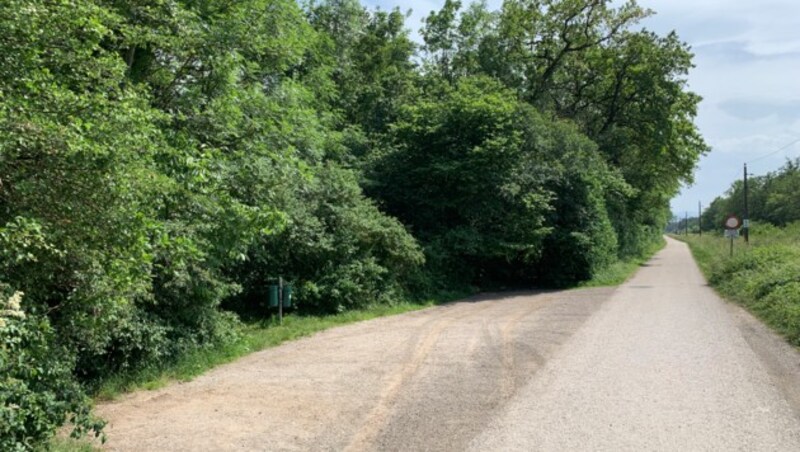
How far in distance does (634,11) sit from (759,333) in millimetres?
25667

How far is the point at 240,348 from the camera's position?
1019cm

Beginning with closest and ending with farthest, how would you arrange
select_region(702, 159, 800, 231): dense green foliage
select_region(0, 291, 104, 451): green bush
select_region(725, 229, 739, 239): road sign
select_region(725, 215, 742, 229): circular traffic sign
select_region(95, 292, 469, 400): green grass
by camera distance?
select_region(0, 291, 104, 451): green bush < select_region(95, 292, 469, 400): green grass < select_region(725, 229, 739, 239): road sign < select_region(725, 215, 742, 229): circular traffic sign < select_region(702, 159, 800, 231): dense green foliage

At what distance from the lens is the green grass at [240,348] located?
310 inches

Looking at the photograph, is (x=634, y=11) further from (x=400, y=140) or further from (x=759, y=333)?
(x=759, y=333)

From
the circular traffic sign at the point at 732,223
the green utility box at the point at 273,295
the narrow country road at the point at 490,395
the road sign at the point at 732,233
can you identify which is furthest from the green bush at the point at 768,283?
the green utility box at the point at 273,295

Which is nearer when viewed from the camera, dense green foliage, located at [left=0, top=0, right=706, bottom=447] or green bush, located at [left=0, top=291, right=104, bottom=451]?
green bush, located at [left=0, top=291, right=104, bottom=451]

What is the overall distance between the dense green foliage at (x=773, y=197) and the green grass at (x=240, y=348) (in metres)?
58.9

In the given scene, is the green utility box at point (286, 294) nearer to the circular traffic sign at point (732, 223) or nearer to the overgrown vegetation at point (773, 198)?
the circular traffic sign at point (732, 223)

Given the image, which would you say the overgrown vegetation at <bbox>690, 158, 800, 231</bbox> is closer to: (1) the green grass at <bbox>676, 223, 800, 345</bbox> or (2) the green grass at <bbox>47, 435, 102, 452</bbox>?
(1) the green grass at <bbox>676, 223, 800, 345</bbox>

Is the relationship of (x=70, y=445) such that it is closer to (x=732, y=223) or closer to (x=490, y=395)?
(x=490, y=395)

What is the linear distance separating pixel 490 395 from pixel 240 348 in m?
4.81

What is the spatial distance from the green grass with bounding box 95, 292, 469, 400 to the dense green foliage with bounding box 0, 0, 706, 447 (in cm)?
20

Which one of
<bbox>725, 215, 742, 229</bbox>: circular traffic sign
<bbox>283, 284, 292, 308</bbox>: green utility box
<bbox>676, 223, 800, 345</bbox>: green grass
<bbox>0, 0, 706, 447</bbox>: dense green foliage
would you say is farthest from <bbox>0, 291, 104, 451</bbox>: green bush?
<bbox>725, 215, 742, 229</bbox>: circular traffic sign

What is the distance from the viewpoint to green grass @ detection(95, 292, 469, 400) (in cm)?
788
